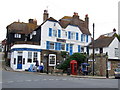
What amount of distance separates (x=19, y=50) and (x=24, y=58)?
1.68m

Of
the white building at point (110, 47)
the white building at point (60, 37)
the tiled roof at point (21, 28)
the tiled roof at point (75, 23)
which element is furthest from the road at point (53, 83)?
the tiled roof at point (21, 28)

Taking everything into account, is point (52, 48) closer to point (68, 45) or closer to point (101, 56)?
point (68, 45)

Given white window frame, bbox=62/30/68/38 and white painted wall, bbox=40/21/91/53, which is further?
white window frame, bbox=62/30/68/38

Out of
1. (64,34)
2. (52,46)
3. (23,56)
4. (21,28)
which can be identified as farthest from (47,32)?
(21,28)

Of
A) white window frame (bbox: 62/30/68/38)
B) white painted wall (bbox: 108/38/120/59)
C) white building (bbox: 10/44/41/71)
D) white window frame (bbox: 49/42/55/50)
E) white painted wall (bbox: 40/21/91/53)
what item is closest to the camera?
white building (bbox: 10/44/41/71)

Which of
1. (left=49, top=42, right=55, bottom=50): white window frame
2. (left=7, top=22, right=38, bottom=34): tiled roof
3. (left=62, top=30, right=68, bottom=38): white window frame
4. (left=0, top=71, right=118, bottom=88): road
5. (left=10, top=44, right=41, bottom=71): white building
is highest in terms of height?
(left=7, top=22, right=38, bottom=34): tiled roof

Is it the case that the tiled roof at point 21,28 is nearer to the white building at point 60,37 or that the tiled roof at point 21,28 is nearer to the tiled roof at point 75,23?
the white building at point 60,37

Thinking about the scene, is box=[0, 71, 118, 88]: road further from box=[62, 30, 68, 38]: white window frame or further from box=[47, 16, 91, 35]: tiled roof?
box=[47, 16, 91, 35]: tiled roof

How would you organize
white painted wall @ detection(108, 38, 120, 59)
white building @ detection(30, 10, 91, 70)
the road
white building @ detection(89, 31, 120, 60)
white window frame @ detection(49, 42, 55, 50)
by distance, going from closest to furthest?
the road → white building @ detection(30, 10, 91, 70) → white window frame @ detection(49, 42, 55, 50) → white building @ detection(89, 31, 120, 60) → white painted wall @ detection(108, 38, 120, 59)

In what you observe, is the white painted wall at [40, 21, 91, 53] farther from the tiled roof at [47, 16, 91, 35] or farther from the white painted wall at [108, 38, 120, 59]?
the white painted wall at [108, 38, 120, 59]

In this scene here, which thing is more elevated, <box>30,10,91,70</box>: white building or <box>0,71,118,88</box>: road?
<box>30,10,91,70</box>: white building

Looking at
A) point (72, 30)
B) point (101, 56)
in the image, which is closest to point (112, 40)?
point (72, 30)

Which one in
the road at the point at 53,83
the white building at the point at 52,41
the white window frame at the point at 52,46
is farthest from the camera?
the white window frame at the point at 52,46

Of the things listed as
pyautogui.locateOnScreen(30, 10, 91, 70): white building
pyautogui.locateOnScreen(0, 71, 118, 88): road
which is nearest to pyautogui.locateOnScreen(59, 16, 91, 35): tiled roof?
pyautogui.locateOnScreen(30, 10, 91, 70): white building
